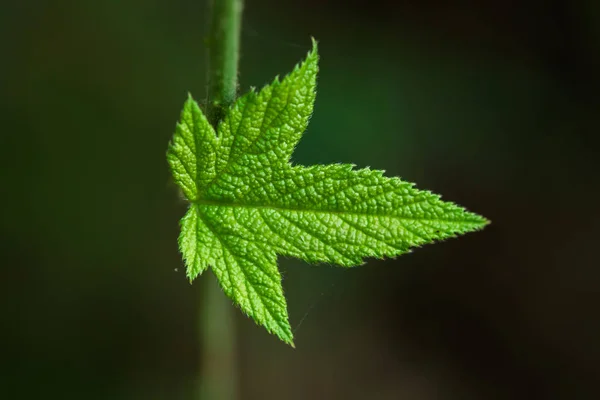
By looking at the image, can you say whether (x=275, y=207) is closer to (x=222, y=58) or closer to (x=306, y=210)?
(x=306, y=210)

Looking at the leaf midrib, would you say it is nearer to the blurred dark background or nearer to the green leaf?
the green leaf

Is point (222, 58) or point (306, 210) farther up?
point (222, 58)

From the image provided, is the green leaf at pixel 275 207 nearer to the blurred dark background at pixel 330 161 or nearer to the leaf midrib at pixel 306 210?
the leaf midrib at pixel 306 210

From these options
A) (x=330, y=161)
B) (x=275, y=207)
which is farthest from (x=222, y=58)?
(x=330, y=161)

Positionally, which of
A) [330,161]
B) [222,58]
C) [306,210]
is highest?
[330,161]

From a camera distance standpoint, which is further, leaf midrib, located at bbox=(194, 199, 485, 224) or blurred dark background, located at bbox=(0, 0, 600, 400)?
blurred dark background, located at bbox=(0, 0, 600, 400)

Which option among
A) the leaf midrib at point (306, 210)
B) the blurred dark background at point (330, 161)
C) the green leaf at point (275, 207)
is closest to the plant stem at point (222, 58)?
the green leaf at point (275, 207)

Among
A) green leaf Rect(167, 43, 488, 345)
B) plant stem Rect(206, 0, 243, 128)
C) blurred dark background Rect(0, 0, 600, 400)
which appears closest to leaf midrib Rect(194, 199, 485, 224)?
green leaf Rect(167, 43, 488, 345)
